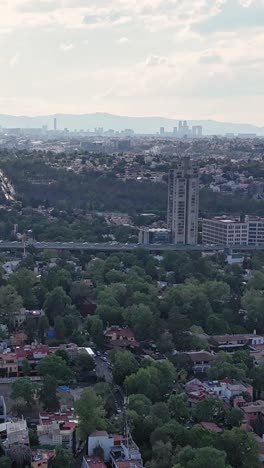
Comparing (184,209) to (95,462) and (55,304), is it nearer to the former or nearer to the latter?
(55,304)

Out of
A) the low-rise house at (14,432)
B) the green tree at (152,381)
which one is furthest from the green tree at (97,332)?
the low-rise house at (14,432)

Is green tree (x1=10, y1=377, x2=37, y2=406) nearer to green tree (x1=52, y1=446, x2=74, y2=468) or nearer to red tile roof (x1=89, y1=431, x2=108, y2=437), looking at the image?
red tile roof (x1=89, y1=431, x2=108, y2=437)

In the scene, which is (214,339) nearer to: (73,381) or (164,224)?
(73,381)

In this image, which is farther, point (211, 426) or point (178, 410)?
point (178, 410)

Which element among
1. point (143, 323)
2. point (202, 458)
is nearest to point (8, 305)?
point (143, 323)

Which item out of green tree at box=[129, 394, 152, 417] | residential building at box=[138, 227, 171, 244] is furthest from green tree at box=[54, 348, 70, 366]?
residential building at box=[138, 227, 171, 244]
